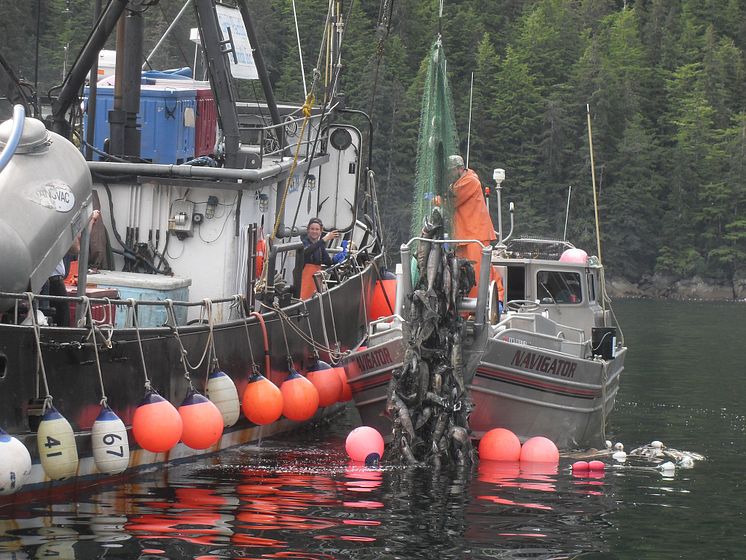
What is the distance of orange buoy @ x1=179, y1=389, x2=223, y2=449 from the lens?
14234 mm

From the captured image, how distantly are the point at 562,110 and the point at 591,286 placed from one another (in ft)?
230

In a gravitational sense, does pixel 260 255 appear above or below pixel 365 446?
above

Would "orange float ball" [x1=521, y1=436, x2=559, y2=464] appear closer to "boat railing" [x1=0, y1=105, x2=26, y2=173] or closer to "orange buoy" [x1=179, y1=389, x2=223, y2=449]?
"orange buoy" [x1=179, y1=389, x2=223, y2=449]

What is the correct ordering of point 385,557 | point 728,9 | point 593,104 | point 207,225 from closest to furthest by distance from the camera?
point 385,557, point 207,225, point 593,104, point 728,9

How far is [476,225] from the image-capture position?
658 inches

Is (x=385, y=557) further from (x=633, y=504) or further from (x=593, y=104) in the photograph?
(x=593, y=104)

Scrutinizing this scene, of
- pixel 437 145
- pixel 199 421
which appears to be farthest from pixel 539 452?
pixel 199 421

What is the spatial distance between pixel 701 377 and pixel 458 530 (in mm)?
15879

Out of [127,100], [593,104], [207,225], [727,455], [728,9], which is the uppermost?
[728,9]

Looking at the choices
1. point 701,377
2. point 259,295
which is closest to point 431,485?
point 259,295

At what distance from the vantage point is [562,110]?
8900cm

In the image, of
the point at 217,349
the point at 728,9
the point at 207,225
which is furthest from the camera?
the point at 728,9

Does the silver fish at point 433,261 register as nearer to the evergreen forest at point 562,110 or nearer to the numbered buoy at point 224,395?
the numbered buoy at point 224,395

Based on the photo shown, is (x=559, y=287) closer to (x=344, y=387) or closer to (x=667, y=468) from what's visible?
(x=344, y=387)
